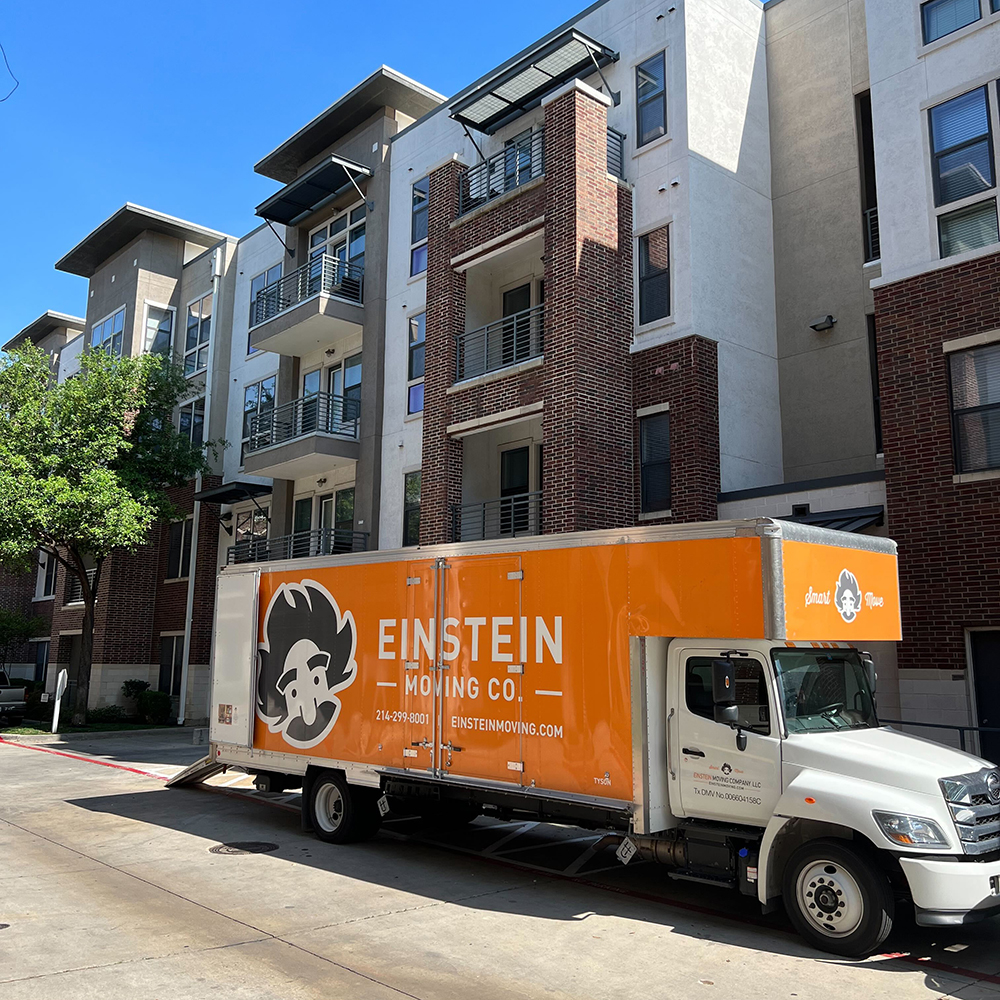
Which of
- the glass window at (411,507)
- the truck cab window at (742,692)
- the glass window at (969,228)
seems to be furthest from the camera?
the glass window at (411,507)

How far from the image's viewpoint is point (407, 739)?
10586 mm

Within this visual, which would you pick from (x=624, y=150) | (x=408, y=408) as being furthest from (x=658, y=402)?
(x=408, y=408)

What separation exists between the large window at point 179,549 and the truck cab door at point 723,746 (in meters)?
24.1

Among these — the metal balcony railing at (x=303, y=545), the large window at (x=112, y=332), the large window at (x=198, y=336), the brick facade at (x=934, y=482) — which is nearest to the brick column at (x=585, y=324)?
the brick facade at (x=934, y=482)

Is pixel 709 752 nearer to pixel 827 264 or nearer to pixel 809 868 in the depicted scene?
pixel 809 868

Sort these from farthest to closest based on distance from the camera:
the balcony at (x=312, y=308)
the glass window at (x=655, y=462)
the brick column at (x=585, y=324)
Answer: the balcony at (x=312, y=308)
the glass window at (x=655, y=462)
the brick column at (x=585, y=324)

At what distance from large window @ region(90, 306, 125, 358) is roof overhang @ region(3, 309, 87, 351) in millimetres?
7163

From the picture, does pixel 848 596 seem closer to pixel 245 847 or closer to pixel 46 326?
pixel 245 847

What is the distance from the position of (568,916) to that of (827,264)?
43.5 ft

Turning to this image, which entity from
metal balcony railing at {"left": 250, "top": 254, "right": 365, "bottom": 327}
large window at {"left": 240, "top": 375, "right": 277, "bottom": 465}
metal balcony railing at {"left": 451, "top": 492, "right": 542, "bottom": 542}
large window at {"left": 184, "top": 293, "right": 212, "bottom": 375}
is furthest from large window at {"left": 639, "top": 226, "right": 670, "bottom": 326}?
large window at {"left": 184, "top": 293, "right": 212, "bottom": 375}

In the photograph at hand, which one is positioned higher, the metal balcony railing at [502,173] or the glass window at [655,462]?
the metal balcony railing at [502,173]

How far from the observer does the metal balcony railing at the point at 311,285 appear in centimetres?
2400

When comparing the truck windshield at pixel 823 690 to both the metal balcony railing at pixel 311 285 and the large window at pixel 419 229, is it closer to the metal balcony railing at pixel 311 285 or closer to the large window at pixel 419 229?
the large window at pixel 419 229

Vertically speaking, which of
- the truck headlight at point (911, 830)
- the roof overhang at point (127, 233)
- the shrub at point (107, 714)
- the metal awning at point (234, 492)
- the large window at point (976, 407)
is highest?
the roof overhang at point (127, 233)
